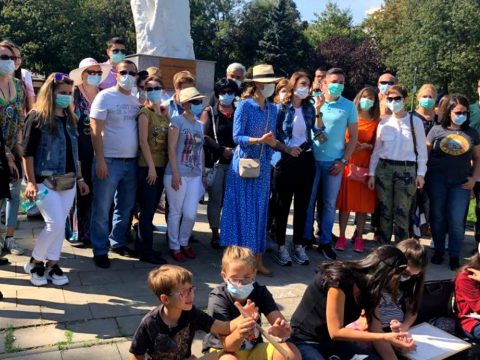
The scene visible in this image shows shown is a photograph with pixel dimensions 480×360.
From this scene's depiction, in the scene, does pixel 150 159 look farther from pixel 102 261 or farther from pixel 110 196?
pixel 102 261

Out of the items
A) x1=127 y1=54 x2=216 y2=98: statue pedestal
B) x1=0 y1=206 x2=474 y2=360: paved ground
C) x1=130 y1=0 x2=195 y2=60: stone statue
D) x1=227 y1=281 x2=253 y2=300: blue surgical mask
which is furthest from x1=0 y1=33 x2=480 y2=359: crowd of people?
x1=130 y1=0 x2=195 y2=60: stone statue

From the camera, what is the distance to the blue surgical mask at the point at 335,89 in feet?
17.6

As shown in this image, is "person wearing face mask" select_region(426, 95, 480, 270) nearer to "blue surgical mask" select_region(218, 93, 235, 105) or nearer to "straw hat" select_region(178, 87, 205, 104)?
"blue surgical mask" select_region(218, 93, 235, 105)

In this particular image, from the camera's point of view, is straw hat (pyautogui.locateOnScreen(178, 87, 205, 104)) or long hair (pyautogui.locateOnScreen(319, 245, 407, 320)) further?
straw hat (pyautogui.locateOnScreen(178, 87, 205, 104))

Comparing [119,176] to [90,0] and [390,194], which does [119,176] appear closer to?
[390,194]

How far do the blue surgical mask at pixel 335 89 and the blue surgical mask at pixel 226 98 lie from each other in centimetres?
109

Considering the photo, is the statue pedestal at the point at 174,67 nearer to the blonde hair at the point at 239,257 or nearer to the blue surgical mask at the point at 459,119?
the blue surgical mask at the point at 459,119

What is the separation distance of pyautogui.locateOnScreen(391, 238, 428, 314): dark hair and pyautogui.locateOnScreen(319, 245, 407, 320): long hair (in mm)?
431

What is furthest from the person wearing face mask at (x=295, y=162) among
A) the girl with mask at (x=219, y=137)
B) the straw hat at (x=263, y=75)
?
the girl with mask at (x=219, y=137)

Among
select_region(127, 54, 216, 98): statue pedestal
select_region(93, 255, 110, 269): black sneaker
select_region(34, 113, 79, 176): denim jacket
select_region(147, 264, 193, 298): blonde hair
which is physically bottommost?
select_region(93, 255, 110, 269): black sneaker

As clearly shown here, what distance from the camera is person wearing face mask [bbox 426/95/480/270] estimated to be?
18.0 feet

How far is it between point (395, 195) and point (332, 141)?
38.2 inches

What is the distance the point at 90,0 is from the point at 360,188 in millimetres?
36799

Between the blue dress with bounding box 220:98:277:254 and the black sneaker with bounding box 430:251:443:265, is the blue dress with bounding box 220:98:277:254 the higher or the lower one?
the higher one
